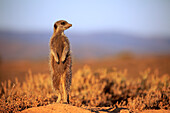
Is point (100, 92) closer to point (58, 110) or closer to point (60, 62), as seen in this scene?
point (60, 62)

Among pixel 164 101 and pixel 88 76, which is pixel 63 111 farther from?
pixel 88 76

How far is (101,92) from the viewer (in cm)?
659

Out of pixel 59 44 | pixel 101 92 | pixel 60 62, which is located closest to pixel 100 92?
pixel 101 92

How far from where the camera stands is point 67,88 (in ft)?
14.7

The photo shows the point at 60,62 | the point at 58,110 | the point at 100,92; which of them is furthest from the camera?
the point at 100,92

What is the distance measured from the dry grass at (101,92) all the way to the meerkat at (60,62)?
499mm

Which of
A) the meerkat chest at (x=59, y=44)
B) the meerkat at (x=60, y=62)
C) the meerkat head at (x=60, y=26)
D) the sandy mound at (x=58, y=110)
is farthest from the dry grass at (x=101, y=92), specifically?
the meerkat head at (x=60, y=26)

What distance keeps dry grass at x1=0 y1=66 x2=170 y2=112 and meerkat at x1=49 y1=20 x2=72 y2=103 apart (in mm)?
499

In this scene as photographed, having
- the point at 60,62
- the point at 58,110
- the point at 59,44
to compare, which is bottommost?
the point at 58,110

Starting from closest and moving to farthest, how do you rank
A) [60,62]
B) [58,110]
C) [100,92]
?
[58,110]
[60,62]
[100,92]

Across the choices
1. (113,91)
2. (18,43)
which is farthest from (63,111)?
(18,43)

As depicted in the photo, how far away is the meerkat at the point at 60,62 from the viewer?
445 cm

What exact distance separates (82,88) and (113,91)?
3.57ft

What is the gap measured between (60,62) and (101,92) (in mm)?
2566
